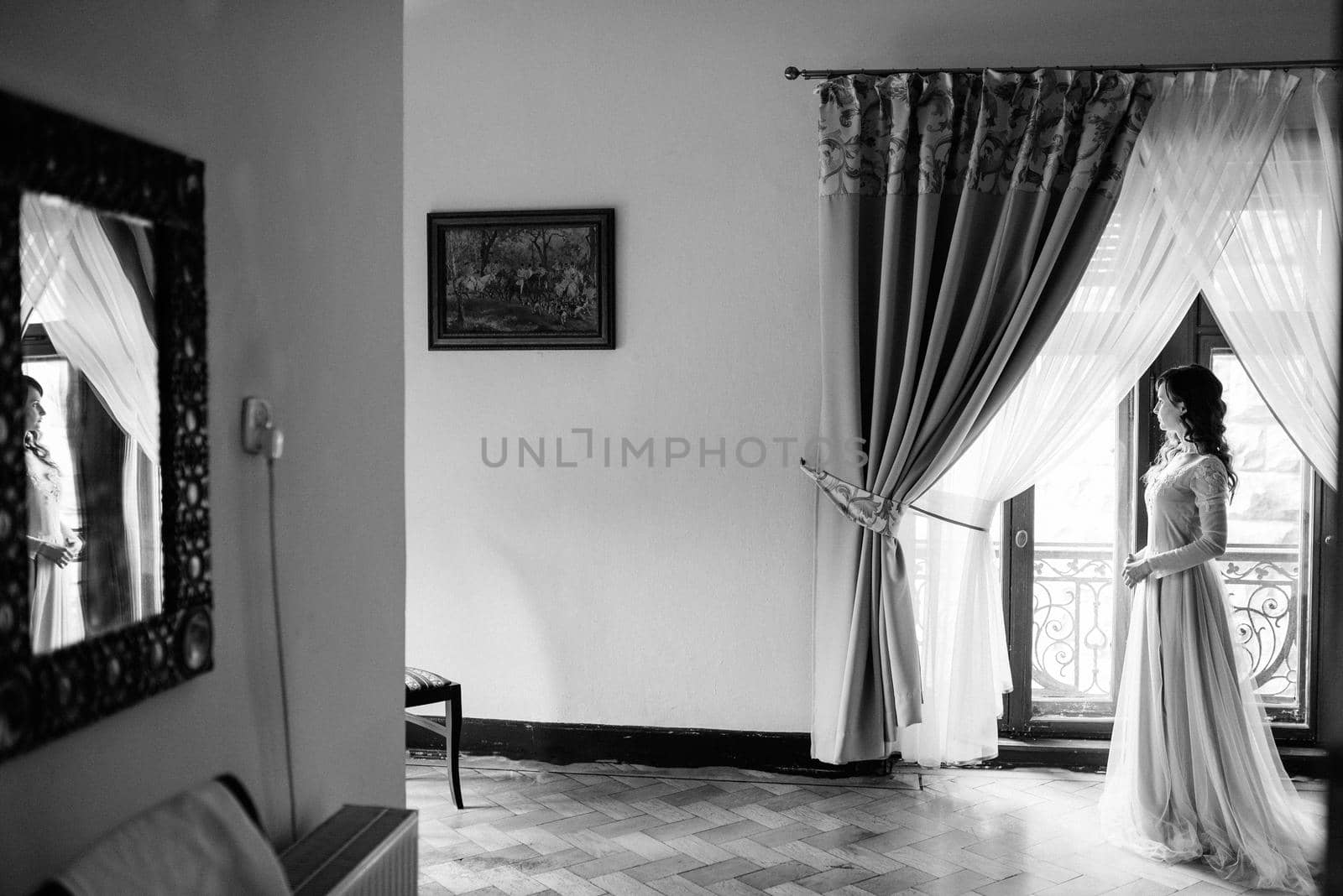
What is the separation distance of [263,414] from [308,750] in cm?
63

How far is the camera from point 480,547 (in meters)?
3.88

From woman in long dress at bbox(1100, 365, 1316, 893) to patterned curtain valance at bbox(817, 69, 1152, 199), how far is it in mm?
809

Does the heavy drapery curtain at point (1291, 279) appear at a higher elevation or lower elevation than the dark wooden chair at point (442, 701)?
higher

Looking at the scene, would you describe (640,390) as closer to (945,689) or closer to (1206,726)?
(945,689)

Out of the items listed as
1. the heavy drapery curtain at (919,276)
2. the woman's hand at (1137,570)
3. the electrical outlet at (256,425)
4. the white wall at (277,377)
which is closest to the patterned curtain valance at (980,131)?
the heavy drapery curtain at (919,276)

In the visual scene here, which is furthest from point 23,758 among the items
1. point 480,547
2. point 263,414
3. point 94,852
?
point 480,547

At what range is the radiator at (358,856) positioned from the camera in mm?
1500

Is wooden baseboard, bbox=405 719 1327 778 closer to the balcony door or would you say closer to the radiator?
the balcony door

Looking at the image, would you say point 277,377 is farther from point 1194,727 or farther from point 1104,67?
point 1104,67

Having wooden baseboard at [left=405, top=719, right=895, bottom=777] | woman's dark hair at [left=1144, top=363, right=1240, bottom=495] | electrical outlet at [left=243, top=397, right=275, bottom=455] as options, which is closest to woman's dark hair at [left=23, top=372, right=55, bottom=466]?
electrical outlet at [left=243, top=397, right=275, bottom=455]

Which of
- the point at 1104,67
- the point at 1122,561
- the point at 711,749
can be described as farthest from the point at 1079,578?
the point at 1104,67

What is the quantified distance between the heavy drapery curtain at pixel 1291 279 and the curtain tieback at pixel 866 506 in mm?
1119

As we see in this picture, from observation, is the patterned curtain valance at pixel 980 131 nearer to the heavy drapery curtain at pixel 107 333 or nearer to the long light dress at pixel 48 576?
the heavy drapery curtain at pixel 107 333

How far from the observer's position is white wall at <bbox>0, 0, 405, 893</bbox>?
1.20 metres
